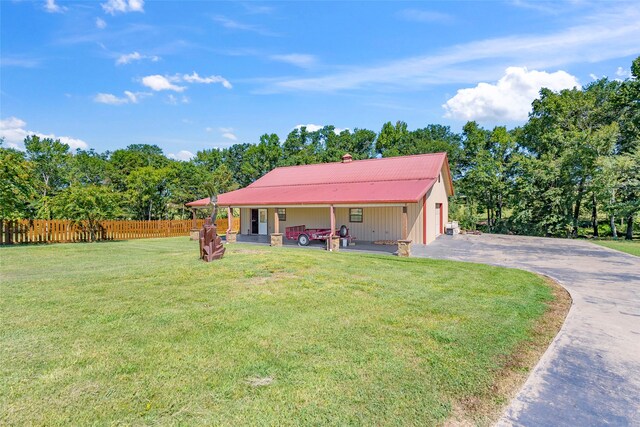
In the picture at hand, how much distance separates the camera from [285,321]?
5.01 m

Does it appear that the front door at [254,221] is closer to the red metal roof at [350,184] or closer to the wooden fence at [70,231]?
the red metal roof at [350,184]

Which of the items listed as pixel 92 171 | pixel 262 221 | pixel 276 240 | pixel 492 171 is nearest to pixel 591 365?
pixel 276 240

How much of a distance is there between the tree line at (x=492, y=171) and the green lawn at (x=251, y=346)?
348 inches

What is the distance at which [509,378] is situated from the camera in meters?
3.55

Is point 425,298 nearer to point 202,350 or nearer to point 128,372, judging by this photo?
point 202,350

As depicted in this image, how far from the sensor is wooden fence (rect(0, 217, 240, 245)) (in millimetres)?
16094

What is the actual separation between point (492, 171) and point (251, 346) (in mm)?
27288

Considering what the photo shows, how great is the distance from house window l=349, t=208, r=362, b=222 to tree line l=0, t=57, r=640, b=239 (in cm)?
844

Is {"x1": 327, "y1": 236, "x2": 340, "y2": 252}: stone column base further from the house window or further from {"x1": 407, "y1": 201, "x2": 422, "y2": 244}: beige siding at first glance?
{"x1": 407, "y1": 201, "x2": 422, "y2": 244}: beige siding

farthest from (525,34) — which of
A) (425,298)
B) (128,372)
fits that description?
(128,372)

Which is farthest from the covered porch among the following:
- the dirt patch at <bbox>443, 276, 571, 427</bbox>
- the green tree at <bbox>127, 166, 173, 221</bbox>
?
Result: the green tree at <bbox>127, 166, 173, 221</bbox>

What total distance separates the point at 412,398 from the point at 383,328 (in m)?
1.76

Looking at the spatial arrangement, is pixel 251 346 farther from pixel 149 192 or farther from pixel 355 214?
pixel 149 192

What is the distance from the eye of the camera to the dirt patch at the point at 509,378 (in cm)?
288
